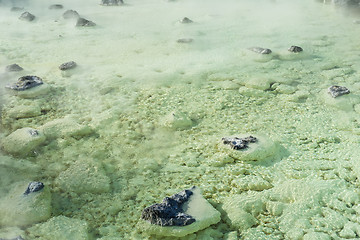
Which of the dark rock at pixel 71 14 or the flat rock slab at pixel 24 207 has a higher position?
the dark rock at pixel 71 14

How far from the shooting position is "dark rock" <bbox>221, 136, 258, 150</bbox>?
2.88 metres

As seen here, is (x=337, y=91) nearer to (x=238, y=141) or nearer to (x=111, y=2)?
(x=238, y=141)

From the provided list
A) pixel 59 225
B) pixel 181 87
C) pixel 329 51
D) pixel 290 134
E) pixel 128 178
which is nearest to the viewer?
pixel 59 225

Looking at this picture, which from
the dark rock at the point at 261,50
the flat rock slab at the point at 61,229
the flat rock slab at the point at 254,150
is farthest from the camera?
the dark rock at the point at 261,50

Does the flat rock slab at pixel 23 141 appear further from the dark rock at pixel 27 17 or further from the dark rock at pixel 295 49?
the dark rock at pixel 27 17

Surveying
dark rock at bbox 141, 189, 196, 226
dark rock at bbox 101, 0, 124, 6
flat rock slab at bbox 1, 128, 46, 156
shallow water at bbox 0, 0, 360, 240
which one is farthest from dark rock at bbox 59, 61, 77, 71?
dark rock at bbox 101, 0, 124, 6

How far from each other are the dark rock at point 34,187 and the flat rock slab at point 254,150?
1.37 meters

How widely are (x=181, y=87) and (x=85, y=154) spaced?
1.52m

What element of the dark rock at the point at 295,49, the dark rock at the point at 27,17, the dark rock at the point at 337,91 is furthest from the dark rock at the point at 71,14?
the dark rock at the point at 337,91

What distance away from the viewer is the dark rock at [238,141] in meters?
2.88

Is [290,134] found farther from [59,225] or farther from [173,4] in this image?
[173,4]

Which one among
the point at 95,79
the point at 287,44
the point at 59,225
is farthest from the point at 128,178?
the point at 287,44

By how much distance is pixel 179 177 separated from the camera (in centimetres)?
267

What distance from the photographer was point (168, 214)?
2.19 metres
